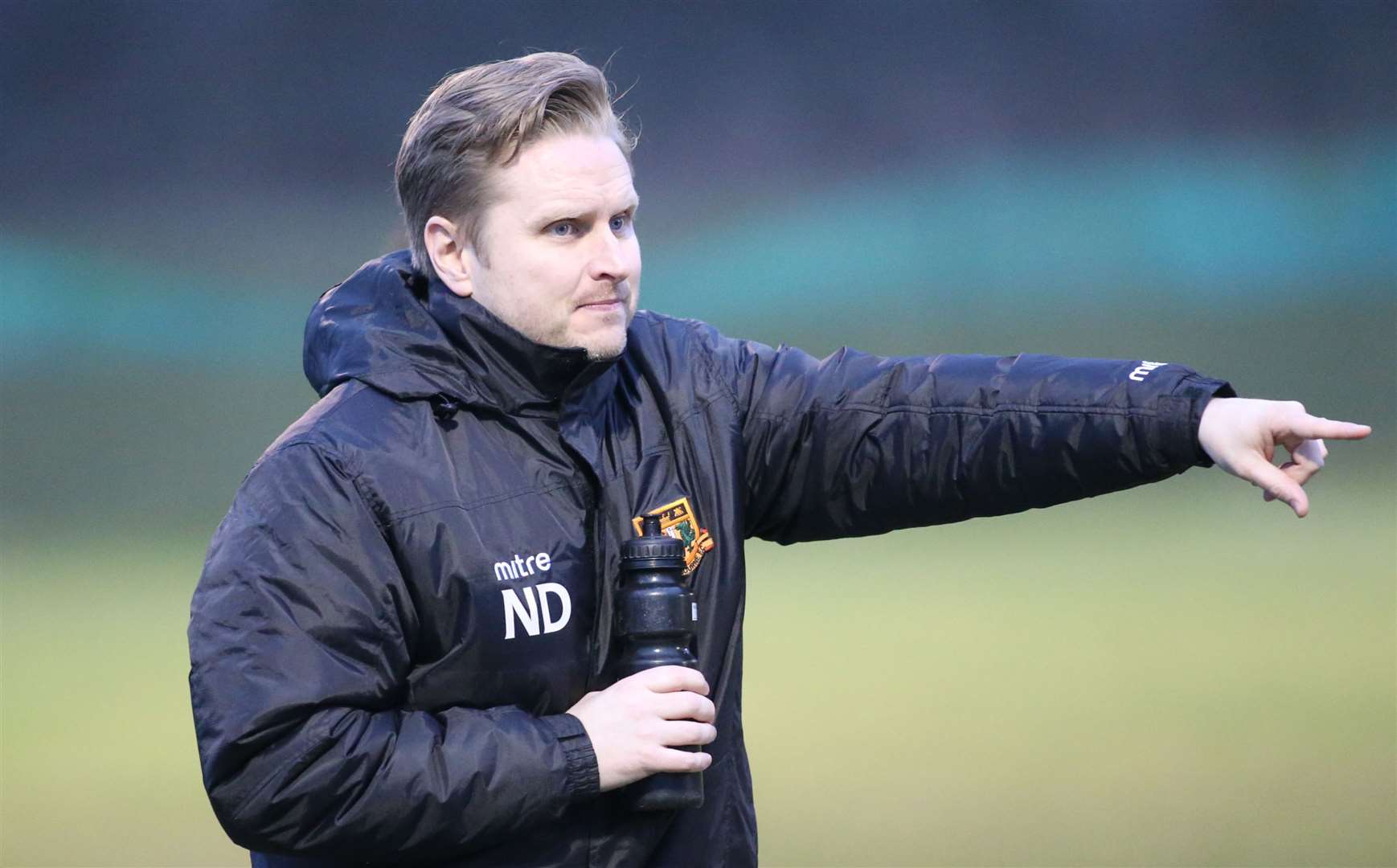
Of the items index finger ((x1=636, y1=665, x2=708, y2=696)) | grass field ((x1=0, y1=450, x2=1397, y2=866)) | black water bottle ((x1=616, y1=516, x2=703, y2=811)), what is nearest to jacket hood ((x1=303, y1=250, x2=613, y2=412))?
black water bottle ((x1=616, y1=516, x2=703, y2=811))

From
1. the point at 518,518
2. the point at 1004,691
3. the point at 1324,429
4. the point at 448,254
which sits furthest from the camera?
the point at 1004,691

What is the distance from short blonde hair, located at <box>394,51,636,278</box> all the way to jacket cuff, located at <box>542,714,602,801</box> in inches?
22.0

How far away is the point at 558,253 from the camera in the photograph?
1749 mm

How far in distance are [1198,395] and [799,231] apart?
3.44 m

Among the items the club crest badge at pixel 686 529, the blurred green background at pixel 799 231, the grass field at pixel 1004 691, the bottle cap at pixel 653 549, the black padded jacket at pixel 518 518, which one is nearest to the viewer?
the black padded jacket at pixel 518 518

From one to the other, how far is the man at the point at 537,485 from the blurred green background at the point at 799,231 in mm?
2686

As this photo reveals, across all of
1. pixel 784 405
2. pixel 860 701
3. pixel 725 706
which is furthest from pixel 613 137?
pixel 860 701

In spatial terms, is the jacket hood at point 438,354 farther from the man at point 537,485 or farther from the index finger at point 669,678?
the index finger at point 669,678

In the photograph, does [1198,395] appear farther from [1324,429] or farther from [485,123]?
[485,123]

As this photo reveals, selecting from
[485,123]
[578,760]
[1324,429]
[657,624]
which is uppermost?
[485,123]

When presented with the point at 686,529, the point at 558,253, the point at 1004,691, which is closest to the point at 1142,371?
the point at 686,529

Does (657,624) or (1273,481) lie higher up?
(1273,481)

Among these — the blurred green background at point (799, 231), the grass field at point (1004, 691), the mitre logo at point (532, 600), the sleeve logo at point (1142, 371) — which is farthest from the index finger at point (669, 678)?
the blurred green background at point (799, 231)

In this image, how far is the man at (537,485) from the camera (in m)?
1.55
